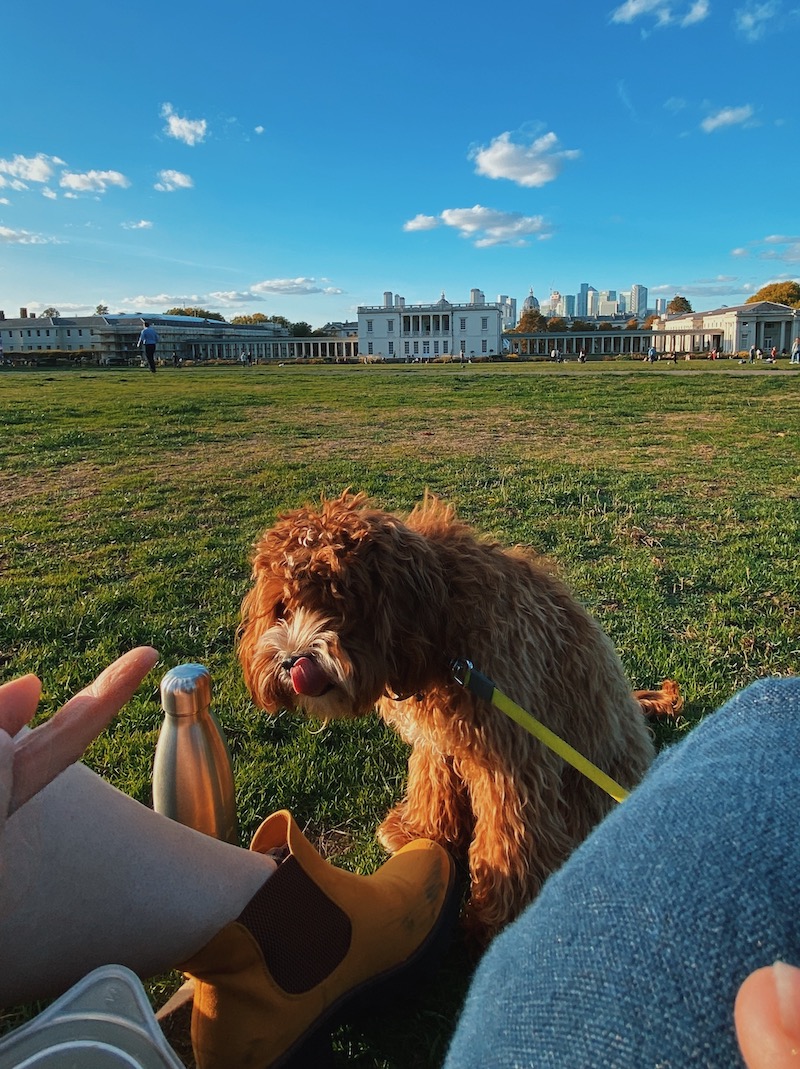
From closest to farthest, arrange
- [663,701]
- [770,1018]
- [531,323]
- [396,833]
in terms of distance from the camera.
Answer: [770,1018], [396,833], [663,701], [531,323]

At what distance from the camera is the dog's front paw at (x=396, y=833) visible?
8.86 feet

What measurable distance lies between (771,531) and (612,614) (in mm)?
2609

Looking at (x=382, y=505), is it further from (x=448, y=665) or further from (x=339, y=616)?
(x=339, y=616)

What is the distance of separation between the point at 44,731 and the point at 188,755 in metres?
0.95

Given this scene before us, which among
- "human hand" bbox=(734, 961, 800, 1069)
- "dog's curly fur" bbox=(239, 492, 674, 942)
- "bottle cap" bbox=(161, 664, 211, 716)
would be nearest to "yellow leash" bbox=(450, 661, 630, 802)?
"dog's curly fur" bbox=(239, 492, 674, 942)

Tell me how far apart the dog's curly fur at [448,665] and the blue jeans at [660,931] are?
1113mm

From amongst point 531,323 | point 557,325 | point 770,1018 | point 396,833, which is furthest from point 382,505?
point 557,325

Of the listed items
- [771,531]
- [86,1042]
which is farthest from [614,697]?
[771,531]

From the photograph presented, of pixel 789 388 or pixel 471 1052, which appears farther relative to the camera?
pixel 789 388

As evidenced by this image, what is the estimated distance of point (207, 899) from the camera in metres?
1.68

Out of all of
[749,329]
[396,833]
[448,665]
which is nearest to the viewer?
[448,665]

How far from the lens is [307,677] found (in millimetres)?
2006

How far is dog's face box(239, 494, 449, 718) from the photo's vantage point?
2.07 m

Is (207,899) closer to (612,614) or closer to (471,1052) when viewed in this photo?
(471,1052)
